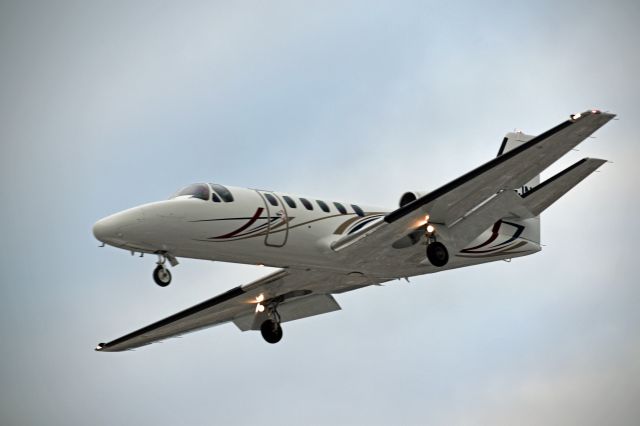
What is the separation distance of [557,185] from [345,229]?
19.2 feet

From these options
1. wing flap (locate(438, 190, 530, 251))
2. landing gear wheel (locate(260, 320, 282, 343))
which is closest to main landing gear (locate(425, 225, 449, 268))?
wing flap (locate(438, 190, 530, 251))

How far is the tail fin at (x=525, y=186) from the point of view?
102 feet

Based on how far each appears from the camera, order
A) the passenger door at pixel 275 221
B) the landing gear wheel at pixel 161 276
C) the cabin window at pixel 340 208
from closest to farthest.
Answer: the landing gear wheel at pixel 161 276 < the passenger door at pixel 275 221 < the cabin window at pixel 340 208

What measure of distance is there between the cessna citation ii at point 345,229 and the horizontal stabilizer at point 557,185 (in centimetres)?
3

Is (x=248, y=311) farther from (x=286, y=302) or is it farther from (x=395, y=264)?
(x=395, y=264)

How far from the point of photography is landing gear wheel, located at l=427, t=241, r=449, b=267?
92.1ft

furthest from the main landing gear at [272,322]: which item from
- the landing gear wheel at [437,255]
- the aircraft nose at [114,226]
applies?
the aircraft nose at [114,226]

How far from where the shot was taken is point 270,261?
91.9ft

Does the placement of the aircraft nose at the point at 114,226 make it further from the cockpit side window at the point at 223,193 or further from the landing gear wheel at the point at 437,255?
the landing gear wheel at the point at 437,255

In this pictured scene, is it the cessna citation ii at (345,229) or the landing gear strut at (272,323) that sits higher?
the cessna citation ii at (345,229)

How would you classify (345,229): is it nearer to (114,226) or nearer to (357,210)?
A: (357,210)

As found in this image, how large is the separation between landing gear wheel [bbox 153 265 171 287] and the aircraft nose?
1147 mm

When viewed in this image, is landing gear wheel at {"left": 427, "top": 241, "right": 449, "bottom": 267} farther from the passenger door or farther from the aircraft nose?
the aircraft nose

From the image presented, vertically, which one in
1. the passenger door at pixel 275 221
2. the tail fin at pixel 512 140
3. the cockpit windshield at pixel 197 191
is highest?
the tail fin at pixel 512 140
